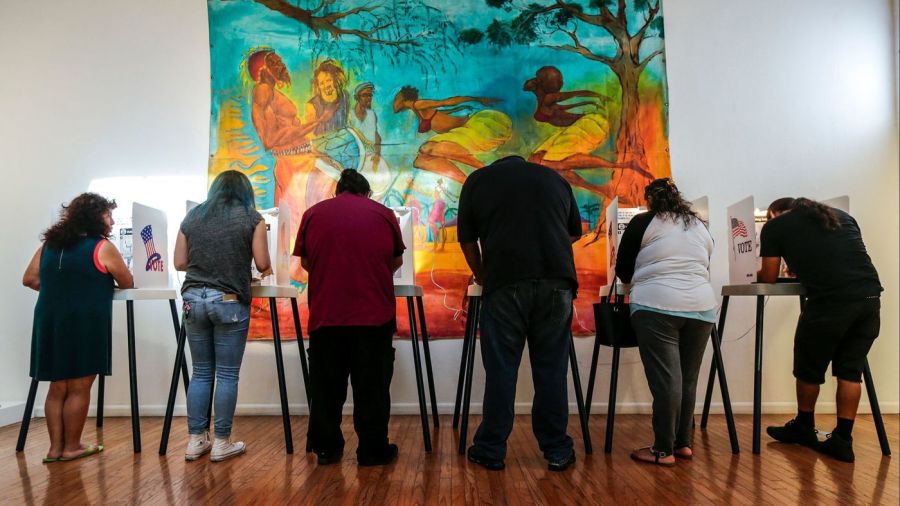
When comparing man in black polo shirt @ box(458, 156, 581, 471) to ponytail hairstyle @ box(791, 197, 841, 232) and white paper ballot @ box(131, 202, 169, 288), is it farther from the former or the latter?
white paper ballot @ box(131, 202, 169, 288)

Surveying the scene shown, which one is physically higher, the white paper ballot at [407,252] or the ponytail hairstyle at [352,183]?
the ponytail hairstyle at [352,183]

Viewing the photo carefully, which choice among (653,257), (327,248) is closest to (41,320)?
(327,248)

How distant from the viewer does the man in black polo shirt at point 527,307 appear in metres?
2.27

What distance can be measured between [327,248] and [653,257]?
1.44 meters

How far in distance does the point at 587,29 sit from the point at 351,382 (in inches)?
114

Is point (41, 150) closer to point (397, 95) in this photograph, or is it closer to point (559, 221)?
point (397, 95)

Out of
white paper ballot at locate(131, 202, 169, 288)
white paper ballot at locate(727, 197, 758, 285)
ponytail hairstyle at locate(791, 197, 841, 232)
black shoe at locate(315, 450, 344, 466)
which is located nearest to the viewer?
black shoe at locate(315, 450, 344, 466)

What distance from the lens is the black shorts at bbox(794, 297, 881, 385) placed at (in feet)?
8.29

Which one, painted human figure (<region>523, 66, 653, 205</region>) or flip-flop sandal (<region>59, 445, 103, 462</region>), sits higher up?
painted human figure (<region>523, 66, 653, 205</region>)

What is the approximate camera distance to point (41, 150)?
151 inches

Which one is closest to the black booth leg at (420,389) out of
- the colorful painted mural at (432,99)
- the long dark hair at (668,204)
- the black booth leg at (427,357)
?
the black booth leg at (427,357)

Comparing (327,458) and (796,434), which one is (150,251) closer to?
(327,458)

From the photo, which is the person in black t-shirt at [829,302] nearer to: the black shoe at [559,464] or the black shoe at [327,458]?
the black shoe at [559,464]

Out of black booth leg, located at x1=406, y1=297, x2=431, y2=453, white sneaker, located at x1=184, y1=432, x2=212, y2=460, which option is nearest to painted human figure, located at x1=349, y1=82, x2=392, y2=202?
black booth leg, located at x1=406, y1=297, x2=431, y2=453
